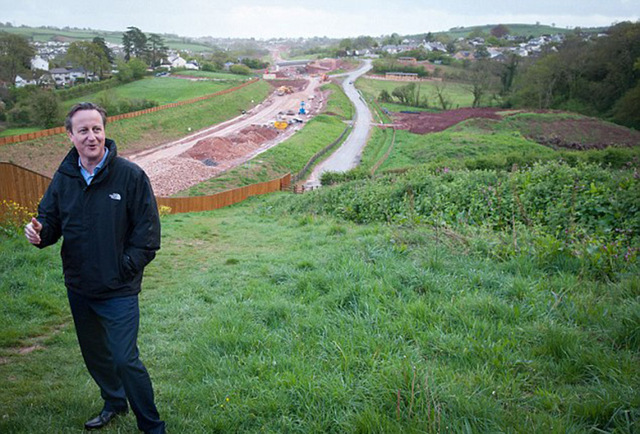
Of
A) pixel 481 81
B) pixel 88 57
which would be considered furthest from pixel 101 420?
pixel 481 81

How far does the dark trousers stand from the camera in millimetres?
2762

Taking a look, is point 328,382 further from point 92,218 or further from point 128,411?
point 92,218

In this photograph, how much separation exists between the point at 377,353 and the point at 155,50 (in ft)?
261

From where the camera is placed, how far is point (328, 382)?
9.64ft

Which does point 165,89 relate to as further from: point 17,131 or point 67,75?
point 17,131

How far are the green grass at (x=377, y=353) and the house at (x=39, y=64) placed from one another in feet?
94.6

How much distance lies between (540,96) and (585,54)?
6954 millimetres

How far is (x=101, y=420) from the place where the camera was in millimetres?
2994

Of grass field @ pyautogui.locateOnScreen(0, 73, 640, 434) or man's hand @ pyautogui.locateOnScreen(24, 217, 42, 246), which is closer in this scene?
grass field @ pyautogui.locateOnScreen(0, 73, 640, 434)

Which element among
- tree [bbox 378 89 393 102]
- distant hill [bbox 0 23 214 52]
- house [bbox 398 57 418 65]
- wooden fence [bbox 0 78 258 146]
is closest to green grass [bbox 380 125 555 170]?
wooden fence [bbox 0 78 258 146]

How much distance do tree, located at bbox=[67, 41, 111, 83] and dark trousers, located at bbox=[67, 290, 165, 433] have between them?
41.9m

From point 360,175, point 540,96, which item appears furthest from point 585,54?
point 360,175

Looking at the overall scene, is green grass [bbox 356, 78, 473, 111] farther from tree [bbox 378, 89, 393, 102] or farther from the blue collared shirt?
the blue collared shirt

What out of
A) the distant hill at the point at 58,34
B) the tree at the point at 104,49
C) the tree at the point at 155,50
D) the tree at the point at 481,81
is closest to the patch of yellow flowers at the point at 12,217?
the distant hill at the point at 58,34
